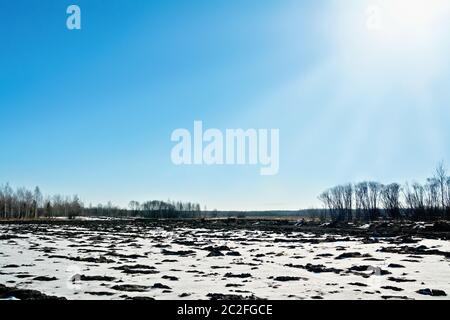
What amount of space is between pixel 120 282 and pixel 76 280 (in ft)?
6.29

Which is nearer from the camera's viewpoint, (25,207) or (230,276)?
(230,276)

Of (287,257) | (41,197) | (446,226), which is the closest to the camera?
(287,257)

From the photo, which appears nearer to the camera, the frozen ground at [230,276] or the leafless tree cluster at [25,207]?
the frozen ground at [230,276]

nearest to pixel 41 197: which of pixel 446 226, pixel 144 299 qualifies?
pixel 446 226

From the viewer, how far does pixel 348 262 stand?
73.0 feet

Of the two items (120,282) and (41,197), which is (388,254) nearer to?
(120,282)

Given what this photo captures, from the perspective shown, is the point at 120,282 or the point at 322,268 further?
the point at 322,268

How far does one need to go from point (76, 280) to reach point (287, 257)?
14.2 metres

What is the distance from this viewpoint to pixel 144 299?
12.4 meters

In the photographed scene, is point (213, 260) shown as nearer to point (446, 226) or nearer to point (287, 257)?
point (287, 257)

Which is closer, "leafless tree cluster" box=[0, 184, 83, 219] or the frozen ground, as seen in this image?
the frozen ground
